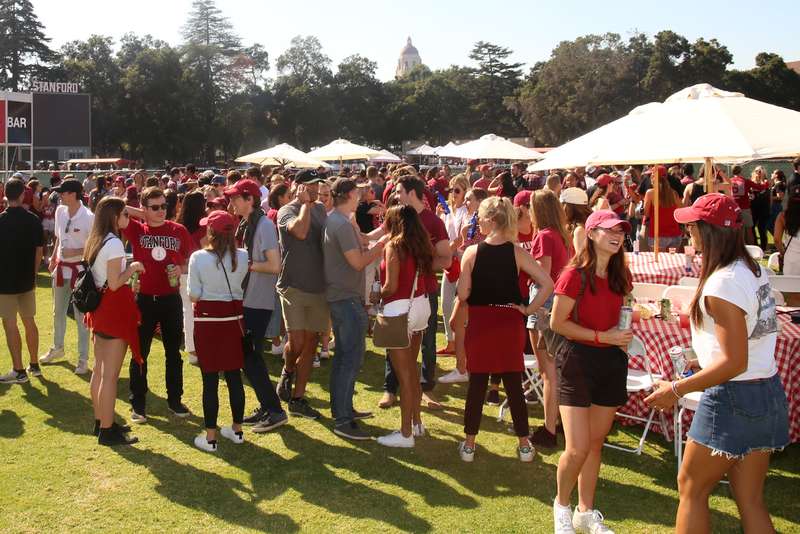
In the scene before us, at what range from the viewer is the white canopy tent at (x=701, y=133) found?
5.38 metres

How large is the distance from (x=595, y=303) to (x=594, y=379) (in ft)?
1.26

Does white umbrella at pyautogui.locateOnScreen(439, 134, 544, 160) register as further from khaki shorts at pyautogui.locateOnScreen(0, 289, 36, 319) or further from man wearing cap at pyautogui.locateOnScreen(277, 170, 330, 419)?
khaki shorts at pyautogui.locateOnScreen(0, 289, 36, 319)

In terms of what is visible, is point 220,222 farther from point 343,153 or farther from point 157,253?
point 343,153

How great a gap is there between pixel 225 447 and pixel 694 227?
3.71 meters

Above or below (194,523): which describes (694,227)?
above

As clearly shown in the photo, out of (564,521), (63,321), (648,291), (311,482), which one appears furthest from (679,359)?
(63,321)

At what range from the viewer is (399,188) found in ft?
17.9

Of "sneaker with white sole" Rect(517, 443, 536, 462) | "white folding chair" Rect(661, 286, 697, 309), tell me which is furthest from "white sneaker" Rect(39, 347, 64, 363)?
"white folding chair" Rect(661, 286, 697, 309)

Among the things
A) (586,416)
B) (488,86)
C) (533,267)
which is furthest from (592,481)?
(488,86)

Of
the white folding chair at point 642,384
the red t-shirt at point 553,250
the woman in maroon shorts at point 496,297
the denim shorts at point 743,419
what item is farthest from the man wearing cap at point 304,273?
the denim shorts at point 743,419

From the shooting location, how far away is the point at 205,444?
5.35 meters

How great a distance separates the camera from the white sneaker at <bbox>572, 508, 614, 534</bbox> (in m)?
3.88

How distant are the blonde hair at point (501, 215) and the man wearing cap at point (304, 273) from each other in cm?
157

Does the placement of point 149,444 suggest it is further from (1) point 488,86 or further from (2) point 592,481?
(1) point 488,86
